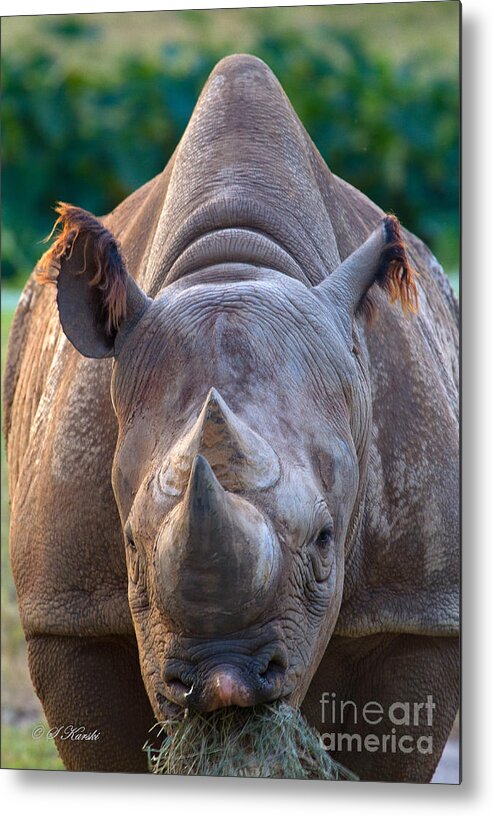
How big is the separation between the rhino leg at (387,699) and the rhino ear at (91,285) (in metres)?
0.93

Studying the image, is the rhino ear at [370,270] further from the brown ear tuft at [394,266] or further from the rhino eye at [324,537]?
the rhino eye at [324,537]

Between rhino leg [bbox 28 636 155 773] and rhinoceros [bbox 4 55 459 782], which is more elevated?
rhinoceros [bbox 4 55 459 782]

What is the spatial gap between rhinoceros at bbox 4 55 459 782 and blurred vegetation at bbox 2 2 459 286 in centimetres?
11

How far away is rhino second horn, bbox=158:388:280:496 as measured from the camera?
2.59m

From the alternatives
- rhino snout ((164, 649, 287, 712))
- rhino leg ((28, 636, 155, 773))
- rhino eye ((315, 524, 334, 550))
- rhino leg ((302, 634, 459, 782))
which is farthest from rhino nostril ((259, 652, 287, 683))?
rhino leg ((28, 636, 155, 773))

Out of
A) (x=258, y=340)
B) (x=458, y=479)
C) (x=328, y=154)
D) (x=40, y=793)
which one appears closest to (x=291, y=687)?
(x=258, y=340)

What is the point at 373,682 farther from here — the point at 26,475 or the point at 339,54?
the point at 339,54

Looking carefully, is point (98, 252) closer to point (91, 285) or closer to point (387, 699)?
point (91, 285)

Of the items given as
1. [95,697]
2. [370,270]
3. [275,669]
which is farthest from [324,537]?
[95,697]

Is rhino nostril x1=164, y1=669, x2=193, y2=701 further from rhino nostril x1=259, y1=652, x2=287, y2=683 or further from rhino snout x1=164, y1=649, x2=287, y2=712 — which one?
rhino nostril x1=259, y1=652, x2=287, y2=683

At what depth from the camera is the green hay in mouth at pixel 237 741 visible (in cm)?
272

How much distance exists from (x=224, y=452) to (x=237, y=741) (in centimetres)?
52

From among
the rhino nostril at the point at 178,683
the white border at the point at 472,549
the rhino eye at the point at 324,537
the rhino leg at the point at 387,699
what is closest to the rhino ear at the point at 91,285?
the rhino eye at the point at 324,537

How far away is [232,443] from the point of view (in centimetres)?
261
